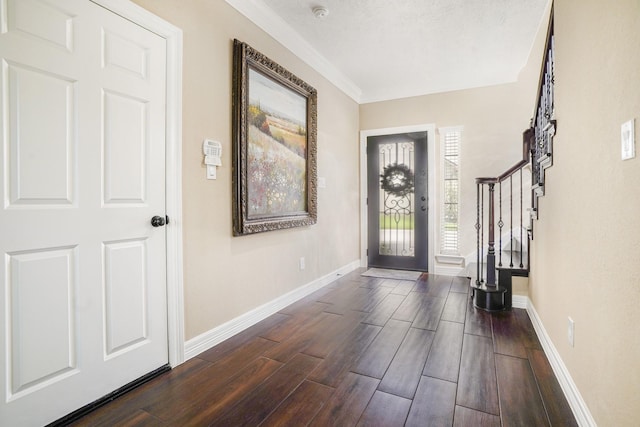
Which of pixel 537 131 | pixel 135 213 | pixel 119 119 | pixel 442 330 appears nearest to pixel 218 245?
pixel 135 213

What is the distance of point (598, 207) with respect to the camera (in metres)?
1.35

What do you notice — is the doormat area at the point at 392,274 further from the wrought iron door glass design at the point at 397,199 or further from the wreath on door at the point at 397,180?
the wreath on door at the point at 397,180

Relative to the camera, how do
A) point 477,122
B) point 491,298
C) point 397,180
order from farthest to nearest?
point 397,180
point 477,122
point 491,298

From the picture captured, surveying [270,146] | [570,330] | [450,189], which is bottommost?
[570,330]

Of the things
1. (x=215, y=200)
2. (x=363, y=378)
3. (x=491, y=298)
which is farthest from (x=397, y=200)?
(x=363, y=378)

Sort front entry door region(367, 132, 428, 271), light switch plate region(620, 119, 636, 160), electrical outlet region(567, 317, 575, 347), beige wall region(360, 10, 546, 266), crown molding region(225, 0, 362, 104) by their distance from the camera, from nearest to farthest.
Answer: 1. light switch plate region(620, 119, 636, 160)
2. electrical outlet region(567, 317, 575, 347)
3. crown molding region(225, 0, 362, 104)
4. beige wall region(360, 10, 546, 266)
5. front entry door region(367, 132, 428, 271)

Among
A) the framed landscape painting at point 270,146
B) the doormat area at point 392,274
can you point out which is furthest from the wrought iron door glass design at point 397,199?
the framed landscape painting at point 270,146

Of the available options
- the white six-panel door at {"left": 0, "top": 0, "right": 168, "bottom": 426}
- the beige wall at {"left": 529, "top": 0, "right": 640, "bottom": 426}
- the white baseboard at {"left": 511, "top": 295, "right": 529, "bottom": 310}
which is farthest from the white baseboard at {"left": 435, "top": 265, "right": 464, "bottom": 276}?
the white six-panel door at {"left": 0, "top": 0, "right": 168, "bottom": 426}

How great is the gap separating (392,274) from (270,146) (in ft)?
8.59

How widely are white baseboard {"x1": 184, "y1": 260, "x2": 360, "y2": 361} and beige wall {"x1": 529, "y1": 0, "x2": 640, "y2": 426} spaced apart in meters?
2.14

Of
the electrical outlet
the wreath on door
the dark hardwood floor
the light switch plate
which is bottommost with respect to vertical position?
the dark hardwood floor

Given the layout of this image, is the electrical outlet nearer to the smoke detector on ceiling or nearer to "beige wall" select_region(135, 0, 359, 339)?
"beige wall" select_region(135, 0, 359, 339)

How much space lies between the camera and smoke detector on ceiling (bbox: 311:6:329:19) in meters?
2.72

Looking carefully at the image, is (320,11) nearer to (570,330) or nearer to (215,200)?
(215,200)
